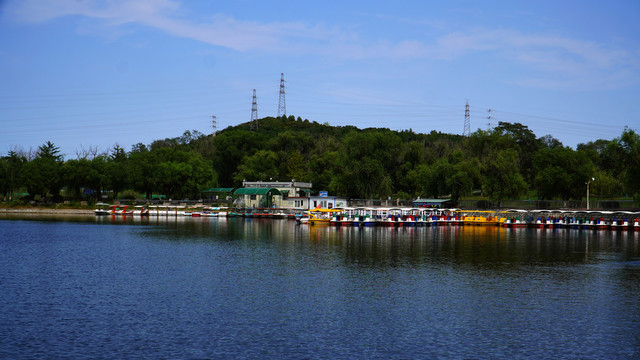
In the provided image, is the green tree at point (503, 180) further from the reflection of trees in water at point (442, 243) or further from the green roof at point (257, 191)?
the green roof at point (257, 191)

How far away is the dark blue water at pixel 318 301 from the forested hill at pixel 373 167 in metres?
48.2

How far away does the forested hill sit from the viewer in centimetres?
10931

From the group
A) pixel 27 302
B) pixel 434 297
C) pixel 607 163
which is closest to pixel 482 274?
pixel 434 297

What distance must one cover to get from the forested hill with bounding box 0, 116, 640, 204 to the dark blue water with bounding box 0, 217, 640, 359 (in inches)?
1896

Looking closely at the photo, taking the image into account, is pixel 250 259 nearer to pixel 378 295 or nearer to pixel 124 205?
pixel 378 295

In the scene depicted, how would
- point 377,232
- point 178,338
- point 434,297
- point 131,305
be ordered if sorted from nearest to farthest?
1. point 178,338
2. point 131,305
3. point 434,297
4. point 377,232

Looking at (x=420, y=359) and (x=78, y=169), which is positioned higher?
(x=78, y=169)

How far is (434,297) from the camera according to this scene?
35.1 m

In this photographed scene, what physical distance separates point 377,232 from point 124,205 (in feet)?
251

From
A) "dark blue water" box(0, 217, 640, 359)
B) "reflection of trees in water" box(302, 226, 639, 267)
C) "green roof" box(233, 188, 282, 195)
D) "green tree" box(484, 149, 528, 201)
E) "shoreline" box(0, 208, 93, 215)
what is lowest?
"dark blue water" box(0, 217, 640, 359)

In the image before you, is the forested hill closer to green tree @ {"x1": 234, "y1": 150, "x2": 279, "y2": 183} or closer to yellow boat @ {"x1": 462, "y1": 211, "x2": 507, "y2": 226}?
green tree @ {"x1": 234, "y1": 150, "x2": 279, "y2": 183}

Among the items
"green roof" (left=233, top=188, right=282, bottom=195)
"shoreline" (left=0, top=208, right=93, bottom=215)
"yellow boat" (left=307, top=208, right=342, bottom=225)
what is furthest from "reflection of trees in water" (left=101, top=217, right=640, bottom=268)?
"shoreline" (left=0, top=208, right=93, bottom=215)

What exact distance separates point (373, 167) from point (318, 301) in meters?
91.4

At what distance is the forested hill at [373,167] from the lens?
359 feet
